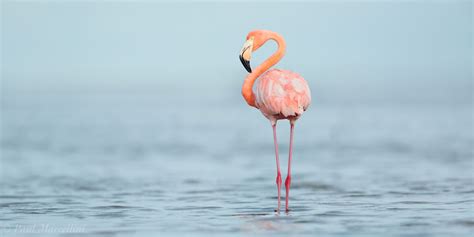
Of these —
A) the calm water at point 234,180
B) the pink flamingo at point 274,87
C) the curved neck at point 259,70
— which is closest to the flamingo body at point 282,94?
the pink flamingo at point 274,87

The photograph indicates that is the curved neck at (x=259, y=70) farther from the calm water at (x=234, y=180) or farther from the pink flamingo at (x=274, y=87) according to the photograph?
the calm water at (x=234, y=180)

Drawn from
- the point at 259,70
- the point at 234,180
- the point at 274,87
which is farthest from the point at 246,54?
the point at 234,180

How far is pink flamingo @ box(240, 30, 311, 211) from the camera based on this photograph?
34.1 ft

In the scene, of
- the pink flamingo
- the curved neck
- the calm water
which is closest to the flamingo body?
the pink flamingo

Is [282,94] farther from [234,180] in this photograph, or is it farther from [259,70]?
[234,180]

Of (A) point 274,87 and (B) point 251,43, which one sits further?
(B) point 251,43

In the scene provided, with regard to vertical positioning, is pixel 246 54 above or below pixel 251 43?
below

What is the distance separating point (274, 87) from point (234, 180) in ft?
12.5

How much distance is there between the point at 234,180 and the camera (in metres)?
14.0

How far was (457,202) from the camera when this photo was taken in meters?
11.0

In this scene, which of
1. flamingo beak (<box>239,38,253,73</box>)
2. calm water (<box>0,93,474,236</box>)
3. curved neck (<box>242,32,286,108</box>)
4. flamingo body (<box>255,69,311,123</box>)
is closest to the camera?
calm water (<box>0,93,474,236</box>)

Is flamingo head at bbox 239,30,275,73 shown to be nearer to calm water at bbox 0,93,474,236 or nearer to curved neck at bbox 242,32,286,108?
curved neck at bbox 242,32,286,108

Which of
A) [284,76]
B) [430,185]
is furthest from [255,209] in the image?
[430,185]

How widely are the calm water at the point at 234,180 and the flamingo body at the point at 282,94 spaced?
3.36 ft
